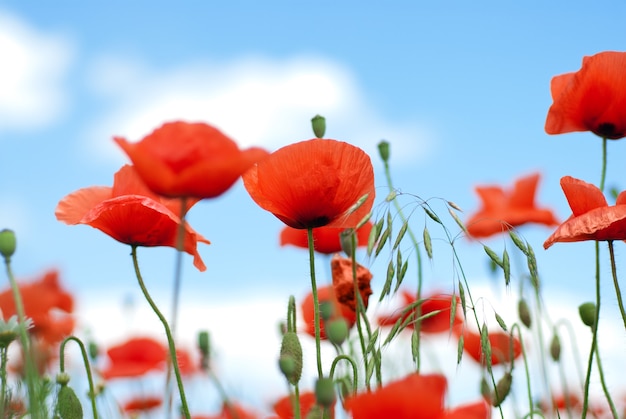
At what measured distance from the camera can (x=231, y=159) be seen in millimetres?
1481

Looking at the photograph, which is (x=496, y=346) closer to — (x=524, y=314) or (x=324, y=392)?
(x=524, y=314)

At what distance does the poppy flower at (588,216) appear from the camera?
1993mm

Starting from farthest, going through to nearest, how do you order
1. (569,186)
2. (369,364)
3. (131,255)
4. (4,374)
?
1. (569,186)
2. (131,255)
3. (4,374)
4. (369,364)

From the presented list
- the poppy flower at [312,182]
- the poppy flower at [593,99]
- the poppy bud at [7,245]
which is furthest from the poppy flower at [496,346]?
the poppy bud at [7,245]

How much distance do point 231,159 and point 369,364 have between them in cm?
49

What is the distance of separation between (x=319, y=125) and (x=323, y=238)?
488mm

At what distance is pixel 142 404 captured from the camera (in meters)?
3.62

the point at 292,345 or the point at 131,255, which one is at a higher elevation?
the point at 131,255

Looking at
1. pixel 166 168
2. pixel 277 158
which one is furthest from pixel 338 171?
pixel 166 168

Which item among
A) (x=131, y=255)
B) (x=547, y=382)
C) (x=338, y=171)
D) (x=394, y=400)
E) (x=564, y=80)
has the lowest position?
(x=547, y=382)

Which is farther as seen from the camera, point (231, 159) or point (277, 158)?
point (277, 158)

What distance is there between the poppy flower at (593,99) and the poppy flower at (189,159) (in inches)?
52.2

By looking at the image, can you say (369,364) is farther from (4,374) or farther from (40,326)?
(40,326)

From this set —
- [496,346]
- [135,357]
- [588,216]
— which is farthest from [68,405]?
[135,357]
